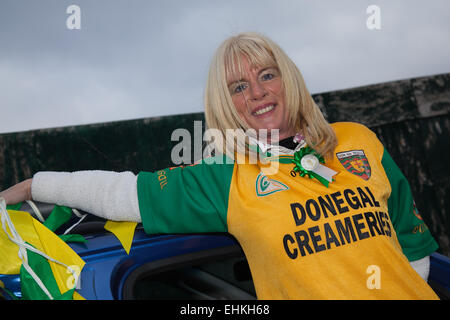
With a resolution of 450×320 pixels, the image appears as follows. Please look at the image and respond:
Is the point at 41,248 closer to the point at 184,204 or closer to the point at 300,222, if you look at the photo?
the point at 184,204

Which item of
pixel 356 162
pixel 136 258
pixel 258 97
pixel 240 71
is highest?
pixel 240 71

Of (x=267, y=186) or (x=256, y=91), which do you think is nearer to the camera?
(x=267, y=186)

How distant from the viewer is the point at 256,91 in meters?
1.45

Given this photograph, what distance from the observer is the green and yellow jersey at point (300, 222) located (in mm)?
1156

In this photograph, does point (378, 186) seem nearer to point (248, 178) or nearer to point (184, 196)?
point (248, 178)

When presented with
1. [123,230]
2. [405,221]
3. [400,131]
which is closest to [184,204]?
[123,230]

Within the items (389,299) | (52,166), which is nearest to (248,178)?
(389,299)

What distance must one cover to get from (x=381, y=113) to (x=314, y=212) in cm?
226

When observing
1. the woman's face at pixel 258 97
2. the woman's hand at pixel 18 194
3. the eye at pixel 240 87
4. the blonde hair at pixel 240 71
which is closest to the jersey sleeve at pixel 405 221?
the blonde hair at pixel 240 71

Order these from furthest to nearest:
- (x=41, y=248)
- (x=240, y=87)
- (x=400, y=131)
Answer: (x=400, y=131), (x=240, y=87), (x=41, y=248)

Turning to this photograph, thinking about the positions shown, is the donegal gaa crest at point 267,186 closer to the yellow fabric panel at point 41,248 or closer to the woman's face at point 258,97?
the woman's face at point 258,97

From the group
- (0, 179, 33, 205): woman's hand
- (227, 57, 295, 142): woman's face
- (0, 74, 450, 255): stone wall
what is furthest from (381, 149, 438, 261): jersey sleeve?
(0, 74, 450, 255): stone wall

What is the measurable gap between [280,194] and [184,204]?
34 centimetres

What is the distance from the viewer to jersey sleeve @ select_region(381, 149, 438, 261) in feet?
4.70
